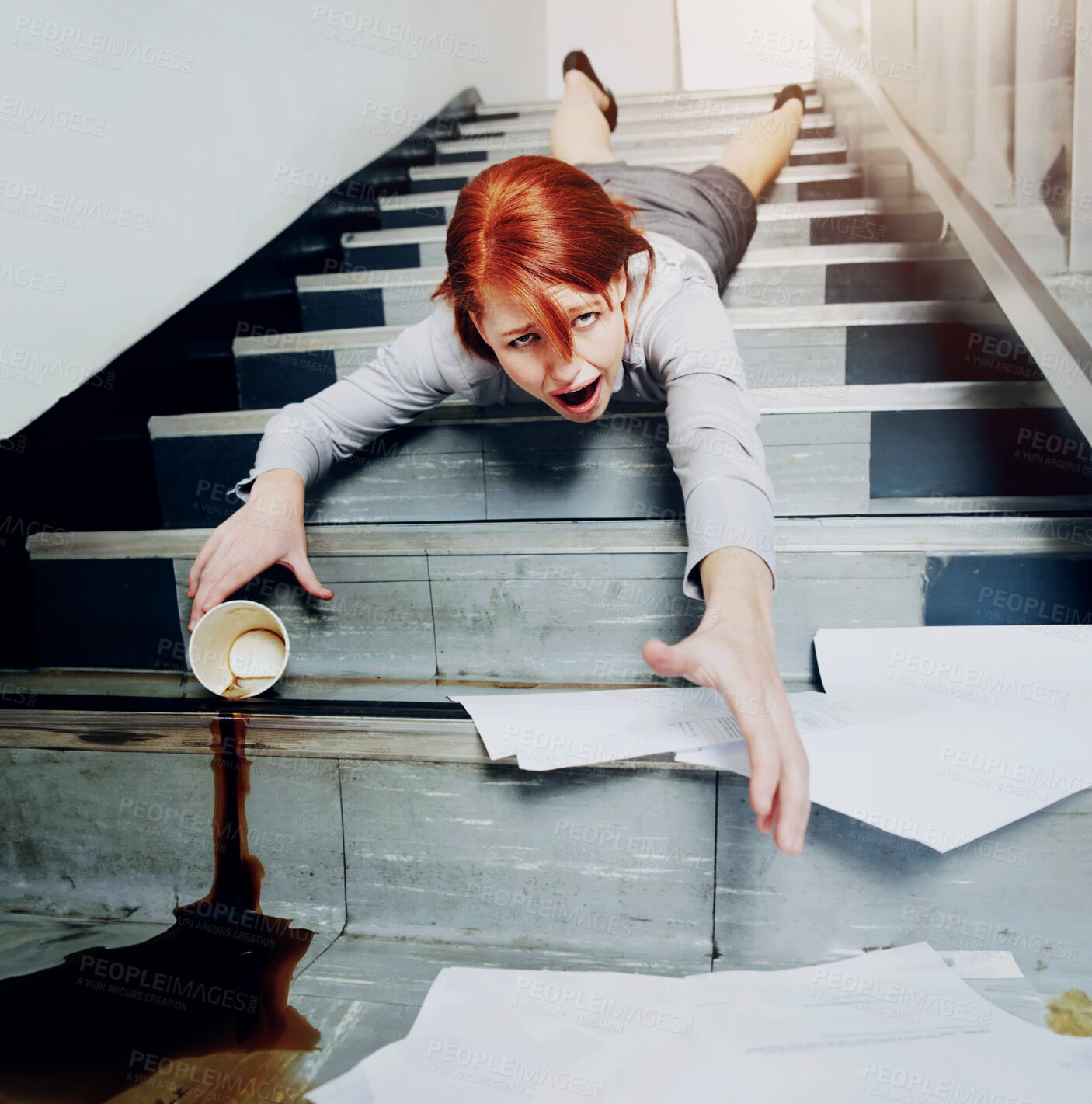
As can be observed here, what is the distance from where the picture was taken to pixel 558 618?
36.4 inches

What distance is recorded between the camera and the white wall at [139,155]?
1.03 m

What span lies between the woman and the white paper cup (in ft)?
0.14

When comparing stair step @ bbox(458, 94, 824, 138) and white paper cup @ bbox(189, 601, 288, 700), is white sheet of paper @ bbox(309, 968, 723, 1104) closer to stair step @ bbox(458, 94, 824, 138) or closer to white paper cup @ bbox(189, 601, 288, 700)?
white paper cup @ bbox(189, 601, 288, 700)

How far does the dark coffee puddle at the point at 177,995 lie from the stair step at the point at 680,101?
2437 mm

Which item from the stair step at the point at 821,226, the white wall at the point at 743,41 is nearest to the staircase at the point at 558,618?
the stair step at the point at 821,226

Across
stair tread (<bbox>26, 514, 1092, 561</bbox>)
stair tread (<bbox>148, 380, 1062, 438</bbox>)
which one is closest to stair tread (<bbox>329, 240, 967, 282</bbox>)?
stair tread (<bbox>148, 380, 1062, 438</bbox>)

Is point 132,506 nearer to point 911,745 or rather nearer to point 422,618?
point 422,618

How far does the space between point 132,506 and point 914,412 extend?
113cm

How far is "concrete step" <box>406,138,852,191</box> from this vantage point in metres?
2.02

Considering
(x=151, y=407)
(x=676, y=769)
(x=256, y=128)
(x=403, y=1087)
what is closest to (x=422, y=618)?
(x=676, y=769)

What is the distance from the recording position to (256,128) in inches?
59.8

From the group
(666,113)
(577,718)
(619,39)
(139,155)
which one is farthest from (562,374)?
(619,39)

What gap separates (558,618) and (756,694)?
413 mm

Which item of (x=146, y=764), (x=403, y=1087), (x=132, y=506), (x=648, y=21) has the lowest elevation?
(x=403, y=1087)
